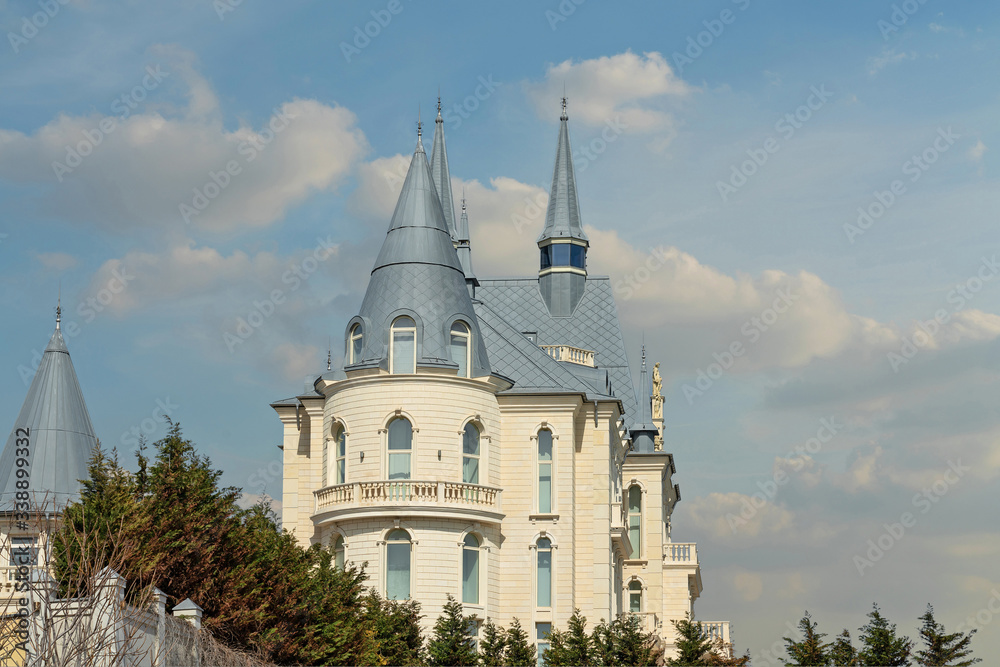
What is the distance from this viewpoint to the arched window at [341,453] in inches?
1805

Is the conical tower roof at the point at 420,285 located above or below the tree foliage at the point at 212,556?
above

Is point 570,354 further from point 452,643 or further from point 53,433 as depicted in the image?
point 53,433

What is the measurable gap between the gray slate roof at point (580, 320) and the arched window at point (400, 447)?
Result: 1608 centimetres

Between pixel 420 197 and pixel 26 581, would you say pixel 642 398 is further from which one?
pixel 26 581

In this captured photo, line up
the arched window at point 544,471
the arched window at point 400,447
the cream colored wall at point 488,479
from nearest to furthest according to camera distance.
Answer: the cream colored wall at point 488,479
the arched window at point 400,447
the arched window at point 544,471

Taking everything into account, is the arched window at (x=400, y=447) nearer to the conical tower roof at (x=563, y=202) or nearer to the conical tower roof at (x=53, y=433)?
the conical tower roof at (x=53, y=433)

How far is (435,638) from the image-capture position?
4300 cm

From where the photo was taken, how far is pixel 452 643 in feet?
134

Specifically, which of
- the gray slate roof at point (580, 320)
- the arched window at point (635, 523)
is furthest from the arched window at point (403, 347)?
the arched window at point (635, 523)

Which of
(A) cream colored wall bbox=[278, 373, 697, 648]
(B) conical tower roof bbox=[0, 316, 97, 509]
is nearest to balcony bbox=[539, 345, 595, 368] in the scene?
(A) cream colored wall bbox=[278, 373, 697, 648]

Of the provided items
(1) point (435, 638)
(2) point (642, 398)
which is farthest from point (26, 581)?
(2) point (642, 398)

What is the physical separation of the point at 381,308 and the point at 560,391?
21.5 feet

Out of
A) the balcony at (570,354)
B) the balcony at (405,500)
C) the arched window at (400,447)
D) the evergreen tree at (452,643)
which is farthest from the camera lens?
the balcony at (570,354)

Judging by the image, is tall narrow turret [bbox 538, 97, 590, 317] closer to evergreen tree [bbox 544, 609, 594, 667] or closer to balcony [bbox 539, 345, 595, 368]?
balcony [bbox 539, 345, 595, 368]
